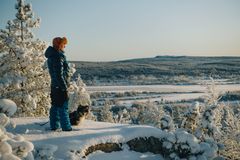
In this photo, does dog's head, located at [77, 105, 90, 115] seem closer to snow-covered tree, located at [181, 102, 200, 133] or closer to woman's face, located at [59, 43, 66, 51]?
woman's face, located at [59, 43, 66, 51]

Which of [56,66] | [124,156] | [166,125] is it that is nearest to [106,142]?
[124,156]

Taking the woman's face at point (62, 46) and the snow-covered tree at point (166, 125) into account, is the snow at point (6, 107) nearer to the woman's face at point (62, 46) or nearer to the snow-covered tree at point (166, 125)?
the woman's face at point (62, 46)

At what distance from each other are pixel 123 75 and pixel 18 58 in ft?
307

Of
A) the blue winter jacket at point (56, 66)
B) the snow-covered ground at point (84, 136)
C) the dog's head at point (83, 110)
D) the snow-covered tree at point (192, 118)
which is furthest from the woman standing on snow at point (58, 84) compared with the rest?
the snow-covered tree at point (192, 118)

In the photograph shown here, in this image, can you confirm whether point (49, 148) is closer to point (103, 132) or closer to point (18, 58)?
point (103, 132)

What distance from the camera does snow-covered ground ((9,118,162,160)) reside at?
9.98 m

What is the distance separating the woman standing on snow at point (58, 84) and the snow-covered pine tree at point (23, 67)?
417cm

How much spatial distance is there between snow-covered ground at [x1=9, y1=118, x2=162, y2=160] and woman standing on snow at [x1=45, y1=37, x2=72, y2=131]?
0.35 m

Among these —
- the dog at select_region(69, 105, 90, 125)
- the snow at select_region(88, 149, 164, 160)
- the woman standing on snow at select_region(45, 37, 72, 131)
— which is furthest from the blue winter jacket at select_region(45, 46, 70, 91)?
the snow at select_region(88, 149, 164, 160)

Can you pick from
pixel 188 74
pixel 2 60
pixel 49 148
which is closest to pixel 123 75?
pixel 188 74

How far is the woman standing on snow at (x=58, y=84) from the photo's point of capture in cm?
1109

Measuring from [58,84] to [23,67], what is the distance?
242 inches

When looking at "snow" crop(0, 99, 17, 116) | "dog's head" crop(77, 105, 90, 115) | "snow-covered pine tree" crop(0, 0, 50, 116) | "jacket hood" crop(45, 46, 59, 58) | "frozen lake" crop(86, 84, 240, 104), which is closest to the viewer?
"snow" crop(0, 99, 17, 116)

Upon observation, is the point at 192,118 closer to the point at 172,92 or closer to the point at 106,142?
the point at 106,142
